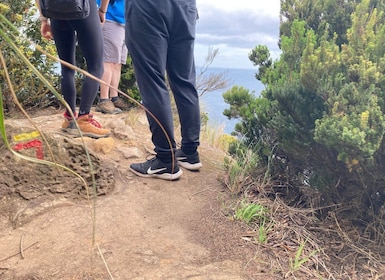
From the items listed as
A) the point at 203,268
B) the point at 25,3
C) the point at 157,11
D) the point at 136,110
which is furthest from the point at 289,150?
the point at 25,3

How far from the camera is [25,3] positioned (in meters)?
4.89

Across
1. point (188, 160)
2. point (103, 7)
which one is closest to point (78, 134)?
point (188, 160)

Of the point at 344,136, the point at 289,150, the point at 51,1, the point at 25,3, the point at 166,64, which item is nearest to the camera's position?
the point at 344,136

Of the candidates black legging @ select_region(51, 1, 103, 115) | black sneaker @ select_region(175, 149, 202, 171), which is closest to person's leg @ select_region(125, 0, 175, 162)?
black sneaker @ select_region(175, 149, 202, 171)

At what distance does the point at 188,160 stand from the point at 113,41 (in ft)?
6.78

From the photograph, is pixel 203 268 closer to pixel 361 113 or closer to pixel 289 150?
pixel 289 150

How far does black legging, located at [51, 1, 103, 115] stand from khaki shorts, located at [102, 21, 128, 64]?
1.27 m

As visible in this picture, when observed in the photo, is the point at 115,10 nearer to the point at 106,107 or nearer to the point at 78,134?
the point at 106,107

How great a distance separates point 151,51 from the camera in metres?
2.92

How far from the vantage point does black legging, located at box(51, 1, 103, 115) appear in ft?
10.7

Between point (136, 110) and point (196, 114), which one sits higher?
point (196, 114)

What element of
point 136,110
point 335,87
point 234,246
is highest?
point 335,87

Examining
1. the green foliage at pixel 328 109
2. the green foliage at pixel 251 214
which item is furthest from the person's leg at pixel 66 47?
the green foliage at pixel 251 214

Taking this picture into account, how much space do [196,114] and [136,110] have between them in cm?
235
